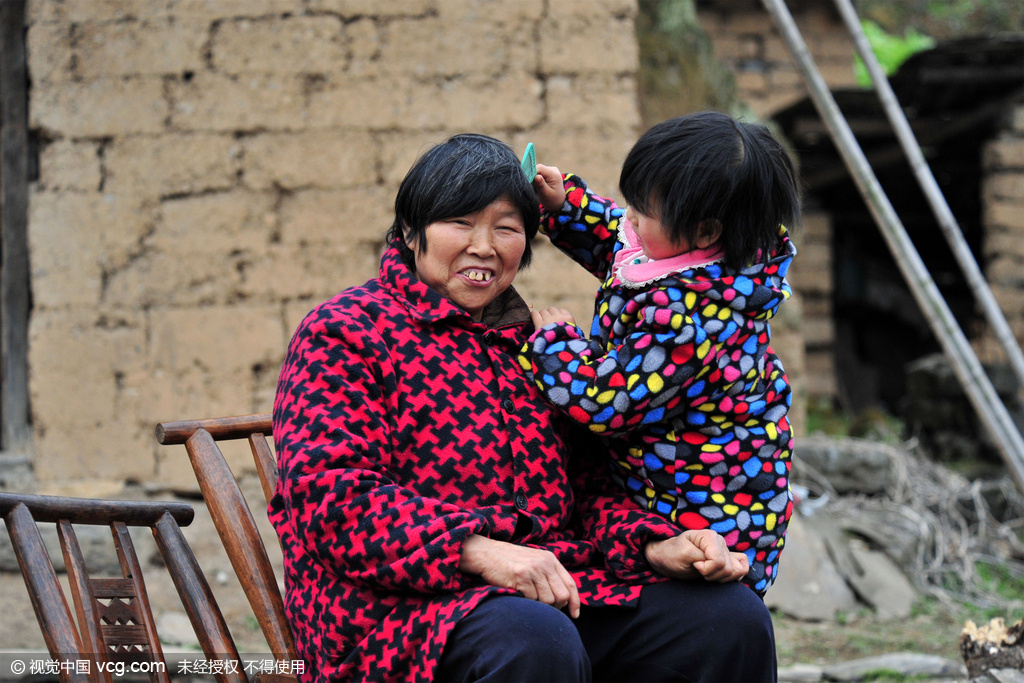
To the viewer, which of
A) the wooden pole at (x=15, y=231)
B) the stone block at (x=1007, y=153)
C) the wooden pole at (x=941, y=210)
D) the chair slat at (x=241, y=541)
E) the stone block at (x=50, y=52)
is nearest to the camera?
the chair slat at (x=241, y=541)

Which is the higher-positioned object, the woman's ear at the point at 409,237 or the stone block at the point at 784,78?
the stone block at the point at 784,78

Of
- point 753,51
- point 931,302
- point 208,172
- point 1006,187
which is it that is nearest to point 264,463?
point 208,172

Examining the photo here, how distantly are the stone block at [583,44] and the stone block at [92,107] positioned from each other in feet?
5.64

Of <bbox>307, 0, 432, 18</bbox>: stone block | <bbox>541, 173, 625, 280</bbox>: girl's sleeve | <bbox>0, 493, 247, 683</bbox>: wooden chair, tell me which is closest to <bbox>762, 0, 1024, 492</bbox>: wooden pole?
<bbox>307, 0, 432, 18</bbox>: stone block

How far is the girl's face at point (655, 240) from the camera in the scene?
1.71 metres

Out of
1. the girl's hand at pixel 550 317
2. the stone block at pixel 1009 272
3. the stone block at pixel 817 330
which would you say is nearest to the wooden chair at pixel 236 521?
the girl's hand at pixel 550 317

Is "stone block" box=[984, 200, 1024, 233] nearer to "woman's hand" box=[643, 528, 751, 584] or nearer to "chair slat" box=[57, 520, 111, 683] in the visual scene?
"woman's hand" box=[643, 528, 751, 584]

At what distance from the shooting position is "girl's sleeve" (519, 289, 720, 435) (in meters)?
1.62

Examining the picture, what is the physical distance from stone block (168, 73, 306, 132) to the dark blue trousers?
2877 millimetres

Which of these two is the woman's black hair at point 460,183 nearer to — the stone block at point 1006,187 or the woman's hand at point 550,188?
the woman's hand at point 550,188

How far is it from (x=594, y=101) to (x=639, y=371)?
2644 mm

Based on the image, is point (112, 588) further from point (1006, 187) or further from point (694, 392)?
point (1006, 187)

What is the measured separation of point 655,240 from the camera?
1725 millimetres

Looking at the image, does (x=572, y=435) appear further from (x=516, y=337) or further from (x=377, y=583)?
(x=377, y=583)
